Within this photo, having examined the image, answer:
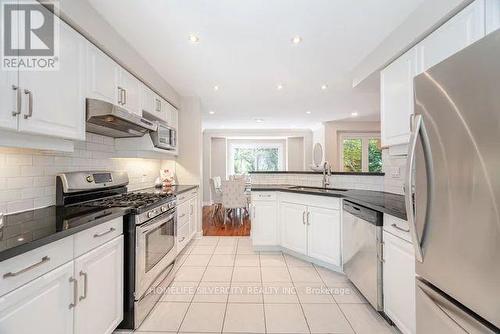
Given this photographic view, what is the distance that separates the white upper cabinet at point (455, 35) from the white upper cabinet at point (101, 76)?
260 cm

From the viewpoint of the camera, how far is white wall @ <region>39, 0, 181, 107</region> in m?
1.56

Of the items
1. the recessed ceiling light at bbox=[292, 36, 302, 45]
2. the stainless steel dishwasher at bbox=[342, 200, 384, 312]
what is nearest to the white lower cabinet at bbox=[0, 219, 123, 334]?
the stainless steel dishwasher at bbox=[342, 200, 384, 312]

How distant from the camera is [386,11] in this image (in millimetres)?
1838

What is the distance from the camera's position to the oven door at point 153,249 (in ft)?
5.72

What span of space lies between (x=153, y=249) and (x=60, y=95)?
1.34m

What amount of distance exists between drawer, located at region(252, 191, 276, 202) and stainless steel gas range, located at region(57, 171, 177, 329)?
134cm

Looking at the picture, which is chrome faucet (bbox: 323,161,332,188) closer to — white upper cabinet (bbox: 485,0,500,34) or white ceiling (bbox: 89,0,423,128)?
white ceiling (bbox: 89,0,423,128)

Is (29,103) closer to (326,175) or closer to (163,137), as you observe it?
(163,137)

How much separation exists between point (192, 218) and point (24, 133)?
2.58 meters

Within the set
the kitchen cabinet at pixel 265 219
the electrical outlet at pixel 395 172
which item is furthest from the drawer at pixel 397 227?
the kitchen cabinet at pixel 265 219

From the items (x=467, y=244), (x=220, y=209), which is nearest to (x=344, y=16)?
Answer: (x=467, y=244)

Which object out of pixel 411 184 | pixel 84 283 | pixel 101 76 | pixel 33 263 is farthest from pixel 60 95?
pixel 411 184

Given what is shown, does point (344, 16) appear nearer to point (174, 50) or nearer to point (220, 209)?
point (174, 50)

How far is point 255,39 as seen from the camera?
2248 mm
